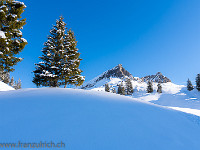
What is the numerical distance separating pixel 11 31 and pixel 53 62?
4.48 metres

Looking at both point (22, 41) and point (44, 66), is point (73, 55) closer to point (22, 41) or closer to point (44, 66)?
point (44, 66)

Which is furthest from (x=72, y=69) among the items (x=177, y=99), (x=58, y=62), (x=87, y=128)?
(x=177, y=99)

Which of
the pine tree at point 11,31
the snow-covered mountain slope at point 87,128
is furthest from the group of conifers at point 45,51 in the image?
the snow-covered mountain slope at point 87,128

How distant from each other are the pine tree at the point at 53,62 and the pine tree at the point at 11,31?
2.79m

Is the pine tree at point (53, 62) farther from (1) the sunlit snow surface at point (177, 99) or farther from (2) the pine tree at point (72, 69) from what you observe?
(1) the sunlit snow surface at point (177, 99)

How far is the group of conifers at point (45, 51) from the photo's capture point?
8250 millimetres

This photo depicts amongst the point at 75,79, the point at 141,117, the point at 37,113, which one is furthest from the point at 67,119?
the point at 75,79

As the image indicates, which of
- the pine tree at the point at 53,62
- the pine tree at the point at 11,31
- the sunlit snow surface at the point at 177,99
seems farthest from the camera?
the sunlit snow surface at the point at 177,99

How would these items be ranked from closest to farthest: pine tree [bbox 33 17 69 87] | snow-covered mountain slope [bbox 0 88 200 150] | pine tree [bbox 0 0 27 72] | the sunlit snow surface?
1. snow-covered mountain slope [bbox 0 88 200 150]
2. pine tree [bbox 0 0 27 72]
3. pine tree [bbox 33 17 69 87]
4. the sunlit snow surface

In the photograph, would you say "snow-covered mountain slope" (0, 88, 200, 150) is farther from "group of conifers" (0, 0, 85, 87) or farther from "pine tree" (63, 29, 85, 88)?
"pine tree" (63, 29, 85, 88)

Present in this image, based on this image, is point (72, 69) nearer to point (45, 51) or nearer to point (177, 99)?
point (45, 51)

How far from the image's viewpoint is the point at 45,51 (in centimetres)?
1281

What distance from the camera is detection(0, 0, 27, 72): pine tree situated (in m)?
8.15

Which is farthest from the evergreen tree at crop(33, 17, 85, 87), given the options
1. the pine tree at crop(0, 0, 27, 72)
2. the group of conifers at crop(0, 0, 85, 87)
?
the pine tree at crop(0, 0, 27, 72)
